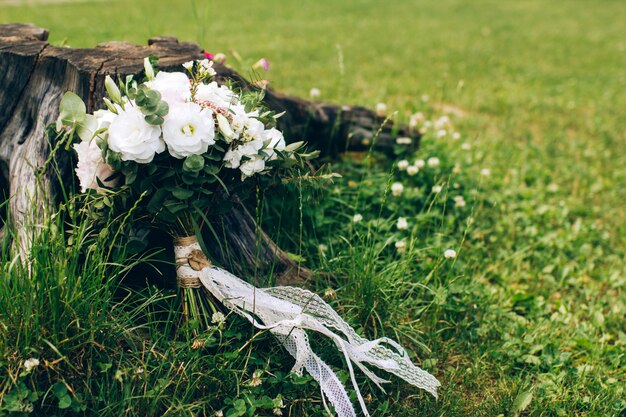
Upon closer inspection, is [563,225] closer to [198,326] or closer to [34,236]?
[198,326]

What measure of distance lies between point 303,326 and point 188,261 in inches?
19.5

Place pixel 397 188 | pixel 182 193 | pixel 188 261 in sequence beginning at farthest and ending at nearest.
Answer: pixel 397 188
pixel 188 261
pixel 182 193

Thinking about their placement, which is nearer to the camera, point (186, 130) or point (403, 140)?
point (186, 130)

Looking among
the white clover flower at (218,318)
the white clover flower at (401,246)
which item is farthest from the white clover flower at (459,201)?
the white clover flower at (218,318)

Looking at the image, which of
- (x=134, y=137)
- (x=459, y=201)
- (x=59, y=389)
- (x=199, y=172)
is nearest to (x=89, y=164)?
(x=134, y=137)

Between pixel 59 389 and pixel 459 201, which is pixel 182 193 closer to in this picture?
pixel 59 389

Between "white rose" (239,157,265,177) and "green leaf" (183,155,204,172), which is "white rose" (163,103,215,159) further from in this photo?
"white rose" (239,157,265,177)

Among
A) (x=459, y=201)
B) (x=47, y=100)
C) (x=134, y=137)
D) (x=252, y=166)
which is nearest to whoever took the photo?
(x=134, y=137)

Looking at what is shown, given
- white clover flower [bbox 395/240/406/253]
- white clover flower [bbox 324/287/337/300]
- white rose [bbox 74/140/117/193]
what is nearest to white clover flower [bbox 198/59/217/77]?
white rose [bbox 74/140/117/193]

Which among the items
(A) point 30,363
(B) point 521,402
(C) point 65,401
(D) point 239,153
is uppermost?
(D) point 239,153

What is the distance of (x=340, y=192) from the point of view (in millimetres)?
3684

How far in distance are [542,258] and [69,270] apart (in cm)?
271

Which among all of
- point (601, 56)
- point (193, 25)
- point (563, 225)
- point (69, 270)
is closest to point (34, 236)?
point (69, 270)

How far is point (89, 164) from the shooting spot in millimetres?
2270
